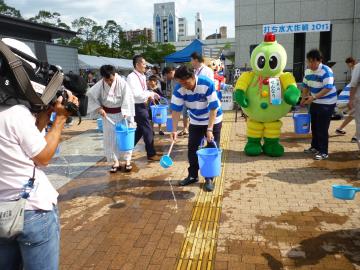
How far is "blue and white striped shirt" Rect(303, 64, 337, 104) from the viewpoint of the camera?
5.91 m

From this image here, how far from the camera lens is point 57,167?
6320mm

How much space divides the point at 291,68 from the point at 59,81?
1294 cm

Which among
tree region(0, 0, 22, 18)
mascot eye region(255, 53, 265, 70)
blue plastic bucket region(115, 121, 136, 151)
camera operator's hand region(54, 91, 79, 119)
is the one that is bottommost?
blue plastic bucket region(115, 121, 136, 151)

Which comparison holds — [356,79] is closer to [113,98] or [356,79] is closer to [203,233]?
[203,233]

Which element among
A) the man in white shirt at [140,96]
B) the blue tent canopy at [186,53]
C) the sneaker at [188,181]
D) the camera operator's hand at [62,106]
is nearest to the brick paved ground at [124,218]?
the sneaker at [188,181]

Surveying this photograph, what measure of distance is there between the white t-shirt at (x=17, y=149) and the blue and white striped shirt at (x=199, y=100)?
10.2 feet

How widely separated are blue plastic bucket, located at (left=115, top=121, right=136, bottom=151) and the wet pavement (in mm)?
506

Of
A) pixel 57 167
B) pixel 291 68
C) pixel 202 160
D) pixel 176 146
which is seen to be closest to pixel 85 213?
pixel 202 160

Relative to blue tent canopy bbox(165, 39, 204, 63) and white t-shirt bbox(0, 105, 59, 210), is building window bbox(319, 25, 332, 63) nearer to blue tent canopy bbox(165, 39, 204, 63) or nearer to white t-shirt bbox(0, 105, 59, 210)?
blue tent canopy bbox(165, 39, 204, 63)

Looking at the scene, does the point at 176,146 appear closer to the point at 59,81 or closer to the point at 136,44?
the point at 59,81

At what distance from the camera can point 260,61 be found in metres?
6.00

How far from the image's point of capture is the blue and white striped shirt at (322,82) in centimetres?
591

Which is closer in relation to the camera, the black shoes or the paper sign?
the black shoes

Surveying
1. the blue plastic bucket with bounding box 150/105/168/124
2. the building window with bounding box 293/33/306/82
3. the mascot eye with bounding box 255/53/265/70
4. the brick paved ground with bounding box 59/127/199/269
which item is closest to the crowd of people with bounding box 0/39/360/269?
the brick paved ground with bounding box 59/127/199/269
